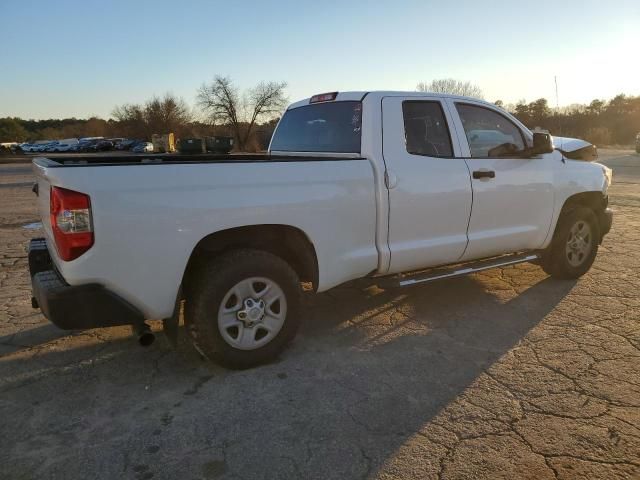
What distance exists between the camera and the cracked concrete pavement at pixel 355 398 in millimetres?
2510

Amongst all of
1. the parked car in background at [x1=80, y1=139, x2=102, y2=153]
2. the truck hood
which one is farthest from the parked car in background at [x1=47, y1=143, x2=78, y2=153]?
the truck hood

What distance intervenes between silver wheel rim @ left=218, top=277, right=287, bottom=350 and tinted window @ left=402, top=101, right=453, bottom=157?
168 cm

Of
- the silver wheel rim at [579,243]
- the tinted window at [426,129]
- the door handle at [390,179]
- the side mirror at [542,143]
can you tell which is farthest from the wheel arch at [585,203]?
the door handle at [390,179]

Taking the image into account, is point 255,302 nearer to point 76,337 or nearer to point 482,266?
point 76,337

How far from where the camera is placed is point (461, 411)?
296 cm

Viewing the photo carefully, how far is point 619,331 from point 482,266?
1.23 m

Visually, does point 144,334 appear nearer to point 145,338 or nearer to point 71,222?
point 145,338

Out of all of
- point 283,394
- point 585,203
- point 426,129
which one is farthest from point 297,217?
point 585,203

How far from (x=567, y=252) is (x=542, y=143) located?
4.57 feet

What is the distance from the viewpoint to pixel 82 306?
2.86 metres

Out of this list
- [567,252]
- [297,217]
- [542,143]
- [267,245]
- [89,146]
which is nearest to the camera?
[297,217]

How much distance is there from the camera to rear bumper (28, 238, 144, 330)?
9.32 feet

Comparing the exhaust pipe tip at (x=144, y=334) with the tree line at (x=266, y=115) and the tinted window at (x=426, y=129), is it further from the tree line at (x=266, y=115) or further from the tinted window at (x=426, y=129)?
the tree line at (x=266, y=115)

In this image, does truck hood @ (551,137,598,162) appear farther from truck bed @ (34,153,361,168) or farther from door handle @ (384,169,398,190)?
truck bed @ (34,153,361,168)
